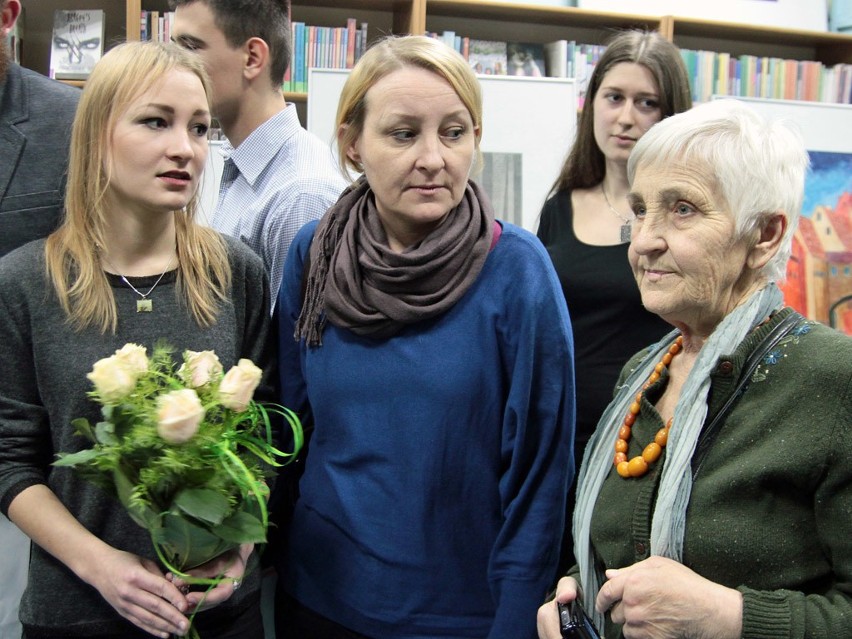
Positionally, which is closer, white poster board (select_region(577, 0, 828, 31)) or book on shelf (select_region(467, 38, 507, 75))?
book on shelf (select_region(467, 38, 507, 75))

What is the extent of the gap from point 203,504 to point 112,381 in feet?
0.73

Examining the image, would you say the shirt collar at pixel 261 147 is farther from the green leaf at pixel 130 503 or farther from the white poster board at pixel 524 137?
the white poster board at pixel 524 137

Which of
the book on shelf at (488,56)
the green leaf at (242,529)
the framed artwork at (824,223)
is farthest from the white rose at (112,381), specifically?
the book on shelf at (488,56)

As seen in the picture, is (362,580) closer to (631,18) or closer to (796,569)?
(796,569)

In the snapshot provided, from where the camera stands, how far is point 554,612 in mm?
1378

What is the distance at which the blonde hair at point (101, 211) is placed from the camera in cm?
161

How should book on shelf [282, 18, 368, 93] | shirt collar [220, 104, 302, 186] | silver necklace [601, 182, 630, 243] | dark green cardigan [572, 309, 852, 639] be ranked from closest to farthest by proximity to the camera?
dark green cardigan [572, 309, 852, 639] < shirt collar [220, 104, 302, 186] < silver necklace [601, 182, 630, 243] < book on shelf [282, 18, 368, 93]

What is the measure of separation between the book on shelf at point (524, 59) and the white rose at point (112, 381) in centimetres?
403

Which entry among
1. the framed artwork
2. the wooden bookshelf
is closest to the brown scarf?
the framed artwork

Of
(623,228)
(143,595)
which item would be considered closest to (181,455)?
(143,595)

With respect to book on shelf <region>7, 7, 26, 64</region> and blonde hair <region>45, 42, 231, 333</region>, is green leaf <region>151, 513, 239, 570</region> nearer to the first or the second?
blonde hair <region>45, 42, 231, 333</region>

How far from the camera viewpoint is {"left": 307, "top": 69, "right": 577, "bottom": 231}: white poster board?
163 inches

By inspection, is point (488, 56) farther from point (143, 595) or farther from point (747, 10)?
point (143, 595)

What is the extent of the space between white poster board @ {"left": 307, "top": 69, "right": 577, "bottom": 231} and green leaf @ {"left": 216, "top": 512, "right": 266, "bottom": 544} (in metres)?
2.89
